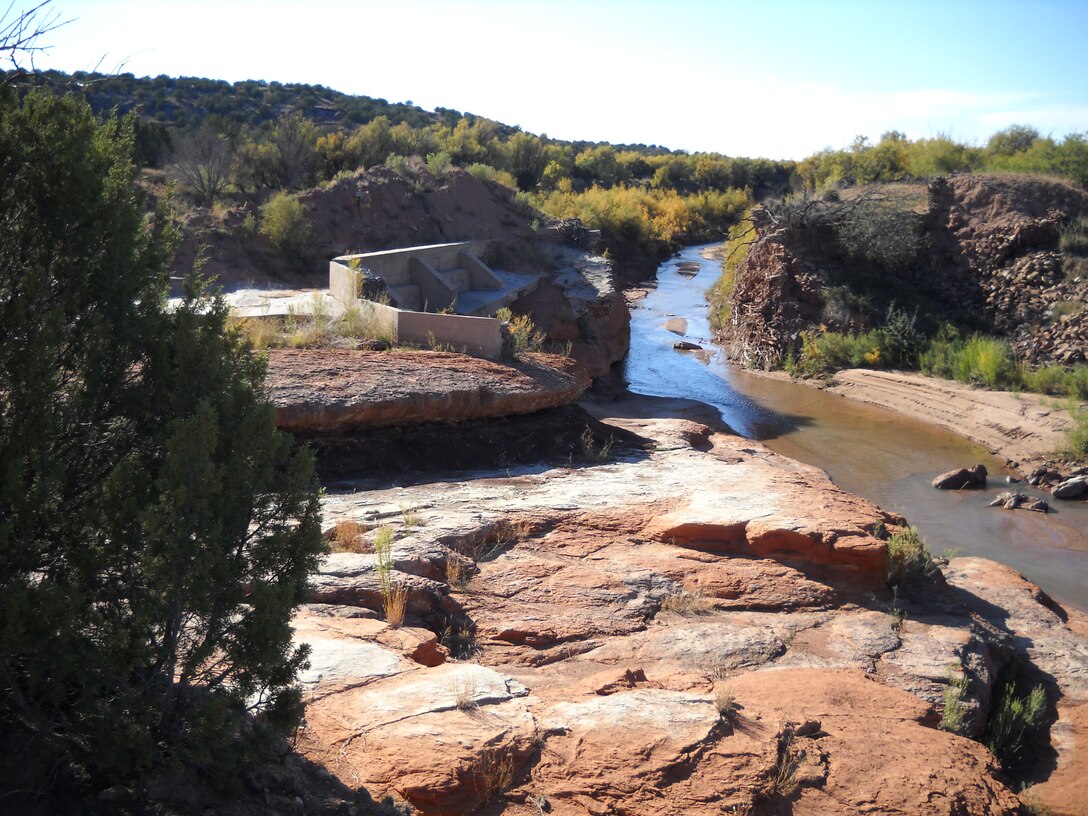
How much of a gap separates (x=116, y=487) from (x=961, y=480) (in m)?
13.3

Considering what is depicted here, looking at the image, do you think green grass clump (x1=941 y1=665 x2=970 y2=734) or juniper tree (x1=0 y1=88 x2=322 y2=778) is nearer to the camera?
juniper tree (x1=0 y1=88 x2=322 y2=778)

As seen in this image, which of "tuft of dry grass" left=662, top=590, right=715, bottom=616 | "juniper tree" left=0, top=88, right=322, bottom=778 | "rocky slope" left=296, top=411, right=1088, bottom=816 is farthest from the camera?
"tuft of dry grass" left=662, top=590, right=715, bottom=616

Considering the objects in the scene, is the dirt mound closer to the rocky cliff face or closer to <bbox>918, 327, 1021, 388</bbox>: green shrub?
the rocky cliff face

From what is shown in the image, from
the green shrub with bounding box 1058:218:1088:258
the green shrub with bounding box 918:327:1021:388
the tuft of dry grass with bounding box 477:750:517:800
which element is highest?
the green shrub with bounding box 1058:218:1088:258

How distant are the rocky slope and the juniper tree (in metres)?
1.15

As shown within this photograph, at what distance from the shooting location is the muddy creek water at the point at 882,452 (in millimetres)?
11375

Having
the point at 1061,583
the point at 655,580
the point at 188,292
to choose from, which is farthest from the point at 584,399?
the point at 188,292

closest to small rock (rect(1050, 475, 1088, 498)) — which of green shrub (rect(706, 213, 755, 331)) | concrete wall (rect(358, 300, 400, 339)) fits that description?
concrete wall (rect(358, 300, 400, 339))

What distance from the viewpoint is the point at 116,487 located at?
3.13 m

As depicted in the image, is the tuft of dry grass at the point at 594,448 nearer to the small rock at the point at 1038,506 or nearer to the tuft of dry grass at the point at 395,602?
the tuft of dry grass at the point at 395,602

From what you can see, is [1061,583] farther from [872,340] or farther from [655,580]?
[872,340]

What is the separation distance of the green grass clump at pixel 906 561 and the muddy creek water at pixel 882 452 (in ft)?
10.1

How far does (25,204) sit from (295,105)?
6186 centimetres

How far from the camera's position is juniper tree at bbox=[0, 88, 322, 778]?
297cm
